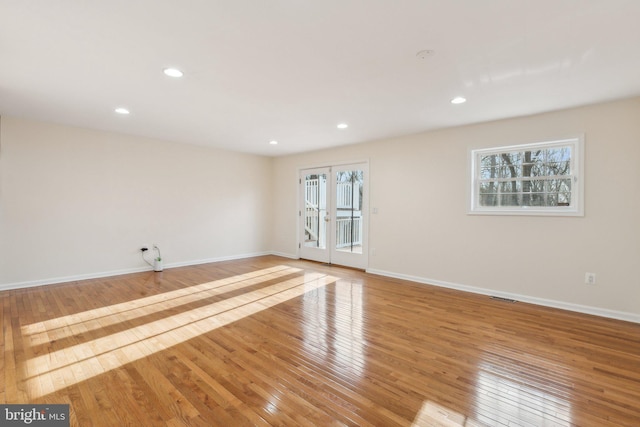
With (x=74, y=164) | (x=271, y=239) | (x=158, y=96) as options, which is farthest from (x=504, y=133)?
(x=74, y=164)

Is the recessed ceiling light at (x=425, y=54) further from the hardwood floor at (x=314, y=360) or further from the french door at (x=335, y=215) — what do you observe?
the french door at (x=335, y=215)

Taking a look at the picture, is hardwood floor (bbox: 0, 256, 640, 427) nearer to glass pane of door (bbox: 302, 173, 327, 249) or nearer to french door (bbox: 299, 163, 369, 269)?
french door (bbox: 299, 163, 369, 269)

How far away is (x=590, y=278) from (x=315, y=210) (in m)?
4.54

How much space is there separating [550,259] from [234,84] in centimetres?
422

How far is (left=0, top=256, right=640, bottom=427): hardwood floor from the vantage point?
179 cm

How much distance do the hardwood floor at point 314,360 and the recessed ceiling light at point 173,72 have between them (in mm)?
2433

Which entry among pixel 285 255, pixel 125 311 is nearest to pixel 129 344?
pixel 125 311

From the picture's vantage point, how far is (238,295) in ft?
13.3

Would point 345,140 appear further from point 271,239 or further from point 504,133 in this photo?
point 271,239

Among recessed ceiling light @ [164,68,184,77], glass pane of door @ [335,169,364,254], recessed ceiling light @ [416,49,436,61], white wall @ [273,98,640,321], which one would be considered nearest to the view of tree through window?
white wall @ [273,98,640,321]

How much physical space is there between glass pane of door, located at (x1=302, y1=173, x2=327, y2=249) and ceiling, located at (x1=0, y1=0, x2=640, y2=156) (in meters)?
2.42

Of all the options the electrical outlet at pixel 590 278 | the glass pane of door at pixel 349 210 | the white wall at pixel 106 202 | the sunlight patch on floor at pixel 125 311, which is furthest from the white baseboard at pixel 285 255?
the electrical outlet at pixel 590 278

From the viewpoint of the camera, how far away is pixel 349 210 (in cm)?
590

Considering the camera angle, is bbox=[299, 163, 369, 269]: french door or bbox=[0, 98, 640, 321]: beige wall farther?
bbox=[299, 163, 369, 269]: french door
